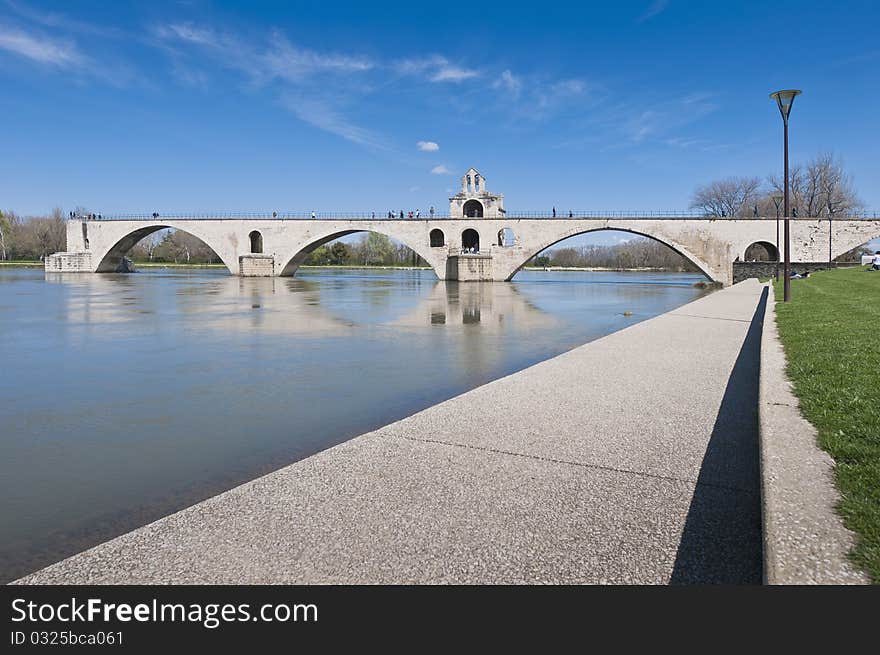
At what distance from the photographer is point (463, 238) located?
192ft

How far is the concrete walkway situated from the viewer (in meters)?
2.55

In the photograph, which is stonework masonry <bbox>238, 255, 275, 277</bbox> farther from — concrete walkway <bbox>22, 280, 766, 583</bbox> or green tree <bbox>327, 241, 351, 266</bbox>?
concrete walkway <bbox>22, 280, 766, 583</bbox>

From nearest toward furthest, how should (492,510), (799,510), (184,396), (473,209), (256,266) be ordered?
(799,510), (492,510), (184,396), (473,209), (256,266)

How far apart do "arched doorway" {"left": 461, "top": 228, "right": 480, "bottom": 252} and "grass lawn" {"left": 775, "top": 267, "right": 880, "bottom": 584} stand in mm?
48495

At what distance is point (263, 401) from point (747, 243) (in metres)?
53.9

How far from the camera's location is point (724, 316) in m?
14.8

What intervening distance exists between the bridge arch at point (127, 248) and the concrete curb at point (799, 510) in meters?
64.3

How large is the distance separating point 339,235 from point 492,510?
62.6 metres

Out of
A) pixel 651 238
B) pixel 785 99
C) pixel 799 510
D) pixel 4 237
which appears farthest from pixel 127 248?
pixel 799 510

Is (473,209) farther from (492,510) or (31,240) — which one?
(31,240)

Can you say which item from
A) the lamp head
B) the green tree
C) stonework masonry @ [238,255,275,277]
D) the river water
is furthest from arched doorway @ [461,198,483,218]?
the green tree

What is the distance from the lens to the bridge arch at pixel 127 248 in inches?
2532

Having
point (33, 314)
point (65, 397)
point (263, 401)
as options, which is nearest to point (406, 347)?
point (263, 401)
